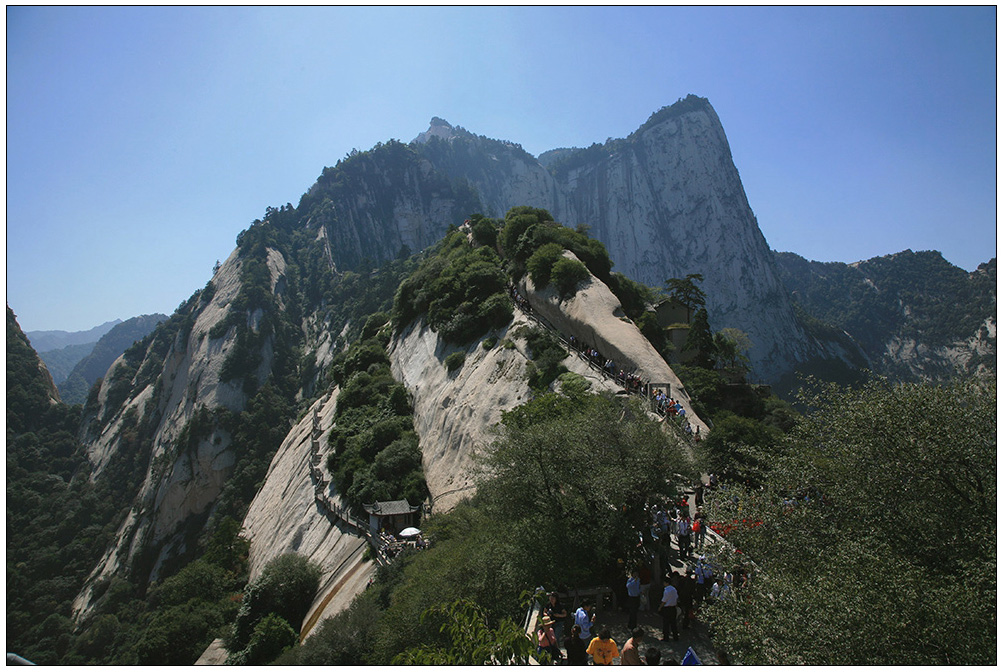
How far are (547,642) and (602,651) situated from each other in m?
1.49

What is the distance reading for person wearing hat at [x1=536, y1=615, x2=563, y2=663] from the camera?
31.3 feet

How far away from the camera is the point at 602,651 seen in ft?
27.4

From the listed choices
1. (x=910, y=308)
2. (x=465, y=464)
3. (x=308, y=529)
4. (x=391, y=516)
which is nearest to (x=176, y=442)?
(x=308, y=529)

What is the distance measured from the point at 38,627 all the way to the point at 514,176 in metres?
153

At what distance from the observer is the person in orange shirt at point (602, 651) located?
8.34 m

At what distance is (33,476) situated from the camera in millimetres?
75312

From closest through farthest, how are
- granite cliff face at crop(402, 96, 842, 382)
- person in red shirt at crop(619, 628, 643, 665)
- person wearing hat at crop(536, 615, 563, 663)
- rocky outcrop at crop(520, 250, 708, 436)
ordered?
1. person in red shirt at crop(619, 628, 643, 665)
2. person wearing hat at crop(536, 615, 563, 663)
3. rocky outcrop at crop(520, 250, 708, 436)
4. granite cliff face at crop(402, 96, 842, 382)

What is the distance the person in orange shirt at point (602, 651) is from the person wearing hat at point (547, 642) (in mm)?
1310

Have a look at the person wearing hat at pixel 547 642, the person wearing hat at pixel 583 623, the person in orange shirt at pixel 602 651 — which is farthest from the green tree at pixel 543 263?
the person in orange shirt at pixel 602 651

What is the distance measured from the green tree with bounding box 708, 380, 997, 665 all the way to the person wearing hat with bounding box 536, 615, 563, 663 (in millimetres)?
2782

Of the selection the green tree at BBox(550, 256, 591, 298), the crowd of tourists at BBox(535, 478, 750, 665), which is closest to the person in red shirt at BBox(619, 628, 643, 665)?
the crowd of tourists at BBox(535, 478, 750, 665)

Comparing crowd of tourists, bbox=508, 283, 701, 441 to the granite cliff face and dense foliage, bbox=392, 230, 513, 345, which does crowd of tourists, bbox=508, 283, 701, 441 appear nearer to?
dense foliage, bbox=392, 230, 513, 345

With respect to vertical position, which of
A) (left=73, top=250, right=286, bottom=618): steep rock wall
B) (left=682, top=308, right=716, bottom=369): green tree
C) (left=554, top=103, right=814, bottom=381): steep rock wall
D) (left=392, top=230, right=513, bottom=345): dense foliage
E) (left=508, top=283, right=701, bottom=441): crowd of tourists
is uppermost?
(left=554, top=103, right=814, bottom=381): steep rock wall

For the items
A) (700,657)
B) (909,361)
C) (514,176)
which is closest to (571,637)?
(700,657)
